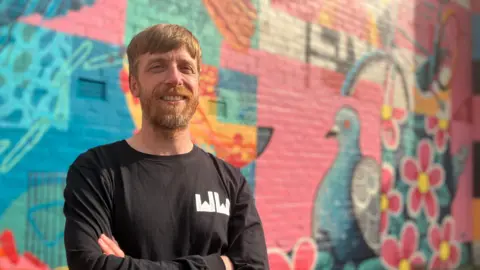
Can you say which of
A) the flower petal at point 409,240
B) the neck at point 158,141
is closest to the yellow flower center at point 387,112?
the flower petal at point 409,240

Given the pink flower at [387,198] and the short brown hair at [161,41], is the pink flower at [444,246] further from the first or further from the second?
the short brown hair at [161,41]

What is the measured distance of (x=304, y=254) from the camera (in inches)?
189

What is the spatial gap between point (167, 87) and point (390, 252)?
4.68 m

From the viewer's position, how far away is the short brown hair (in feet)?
6.26

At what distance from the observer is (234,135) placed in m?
4.18

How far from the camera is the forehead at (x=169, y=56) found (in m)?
1.91

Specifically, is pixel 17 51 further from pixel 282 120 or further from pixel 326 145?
pixel 326 145

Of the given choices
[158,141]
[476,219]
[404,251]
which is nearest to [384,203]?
[404,251]

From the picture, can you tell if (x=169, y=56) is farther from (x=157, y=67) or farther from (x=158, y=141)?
(x=158, y=141)

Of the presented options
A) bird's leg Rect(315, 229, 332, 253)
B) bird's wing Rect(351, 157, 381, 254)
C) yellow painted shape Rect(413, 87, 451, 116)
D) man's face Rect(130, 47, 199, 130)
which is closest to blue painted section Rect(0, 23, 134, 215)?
man's face Rect(130, 47, 199, 130)

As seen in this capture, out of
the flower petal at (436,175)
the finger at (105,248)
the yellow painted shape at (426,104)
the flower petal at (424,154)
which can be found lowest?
the finger at (105,248)

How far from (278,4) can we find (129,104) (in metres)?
1.90

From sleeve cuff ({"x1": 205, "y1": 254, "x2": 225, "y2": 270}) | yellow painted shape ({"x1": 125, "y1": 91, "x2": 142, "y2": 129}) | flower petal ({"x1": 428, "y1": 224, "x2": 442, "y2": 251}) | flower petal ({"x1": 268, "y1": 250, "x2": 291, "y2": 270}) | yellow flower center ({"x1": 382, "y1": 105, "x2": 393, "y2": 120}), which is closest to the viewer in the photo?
sleeve cuff ({"x1": 205, "y1": 254, "x2": 225, "y2": 270})

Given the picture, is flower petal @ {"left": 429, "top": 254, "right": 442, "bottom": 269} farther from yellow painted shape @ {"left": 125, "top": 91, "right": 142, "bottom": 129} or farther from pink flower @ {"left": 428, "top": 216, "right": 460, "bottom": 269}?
yellow painted shape @ {"left": 125, "top": 91, "right": 142, "bottom": 129}
